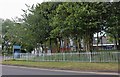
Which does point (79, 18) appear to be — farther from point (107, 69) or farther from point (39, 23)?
point (39, 23)

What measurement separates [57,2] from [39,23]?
4.53m

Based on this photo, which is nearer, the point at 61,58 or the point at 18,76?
the point at 18,76

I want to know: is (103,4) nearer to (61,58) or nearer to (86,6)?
(86,6)

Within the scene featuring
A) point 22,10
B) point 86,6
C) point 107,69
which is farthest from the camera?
point 22,10

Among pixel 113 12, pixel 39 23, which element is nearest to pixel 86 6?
pixel 113 12

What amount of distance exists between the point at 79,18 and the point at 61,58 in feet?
20.2

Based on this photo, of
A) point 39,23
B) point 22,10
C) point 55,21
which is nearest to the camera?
point 55,21

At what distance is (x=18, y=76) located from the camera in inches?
603

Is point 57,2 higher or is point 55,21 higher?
point 57,2

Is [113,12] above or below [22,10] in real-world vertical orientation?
below

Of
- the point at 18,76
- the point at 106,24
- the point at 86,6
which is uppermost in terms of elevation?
the point at 86,6

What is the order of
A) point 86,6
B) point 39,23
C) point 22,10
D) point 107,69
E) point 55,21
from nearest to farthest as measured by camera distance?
point 107,69, point 86,6, point 55,21, point 39,23, point 22,10

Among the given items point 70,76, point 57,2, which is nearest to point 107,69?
point 70,76

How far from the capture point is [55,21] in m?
26.5
